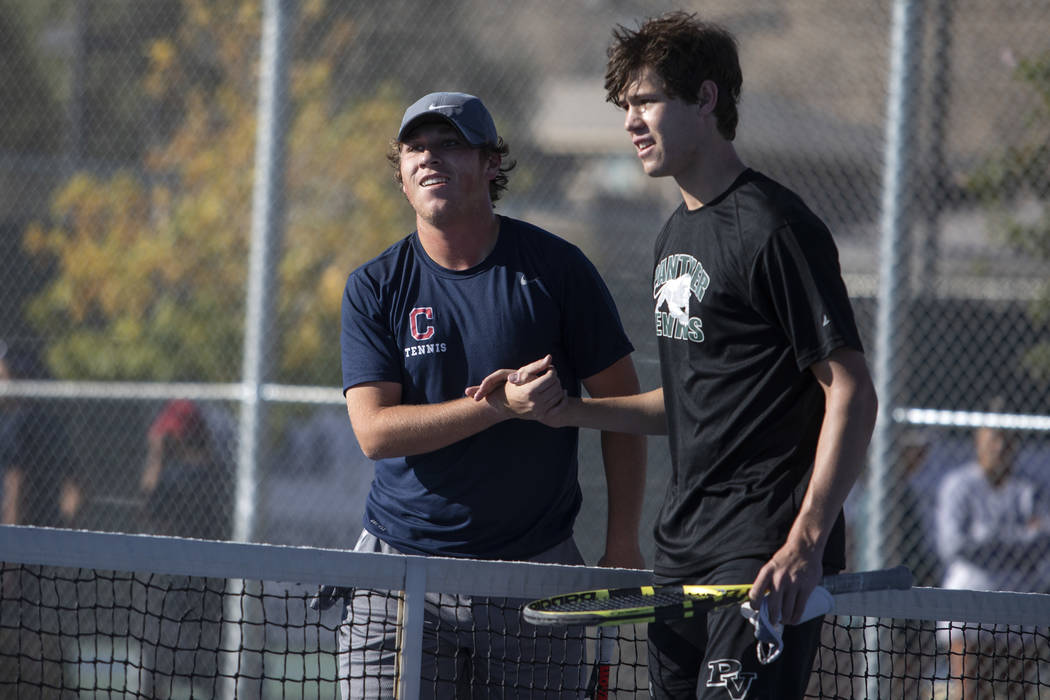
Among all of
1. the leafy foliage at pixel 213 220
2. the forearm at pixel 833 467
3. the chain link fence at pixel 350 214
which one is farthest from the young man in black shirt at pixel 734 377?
the leafy foliage at pixel 213 220

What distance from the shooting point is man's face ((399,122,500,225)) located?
2.78 metres

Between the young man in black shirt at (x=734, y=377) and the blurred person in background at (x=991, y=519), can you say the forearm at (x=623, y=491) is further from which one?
the blurred person in background at (x=991, y=519)

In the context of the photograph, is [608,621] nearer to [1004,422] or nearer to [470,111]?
[470,111]

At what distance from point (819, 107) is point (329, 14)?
9.82ft

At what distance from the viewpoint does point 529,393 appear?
253 cm

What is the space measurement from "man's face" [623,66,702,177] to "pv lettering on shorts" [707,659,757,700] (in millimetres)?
988

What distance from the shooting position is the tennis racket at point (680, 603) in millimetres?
2150

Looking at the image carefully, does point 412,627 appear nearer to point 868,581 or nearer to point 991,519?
point 868,581

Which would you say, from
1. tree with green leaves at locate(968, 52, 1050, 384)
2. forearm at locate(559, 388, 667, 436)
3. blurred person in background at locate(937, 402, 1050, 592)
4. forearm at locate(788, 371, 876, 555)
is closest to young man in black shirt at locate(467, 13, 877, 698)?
forearm at locate(788, 371, 876, 555)

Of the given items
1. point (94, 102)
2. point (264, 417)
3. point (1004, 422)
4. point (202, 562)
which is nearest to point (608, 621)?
point (202, 562)

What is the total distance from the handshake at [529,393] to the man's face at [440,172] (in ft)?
1.49

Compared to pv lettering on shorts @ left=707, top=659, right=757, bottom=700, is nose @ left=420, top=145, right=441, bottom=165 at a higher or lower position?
higher

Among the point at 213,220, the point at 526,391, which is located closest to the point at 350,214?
the point at 213,220

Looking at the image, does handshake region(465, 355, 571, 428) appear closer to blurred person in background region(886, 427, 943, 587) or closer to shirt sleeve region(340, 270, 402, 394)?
shirt sleeve region(340, 270, 402, 394)
